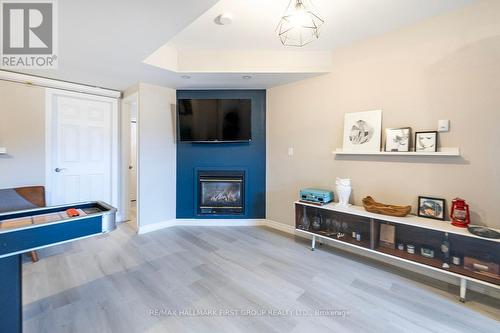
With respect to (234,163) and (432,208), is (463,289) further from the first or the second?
(234,163)

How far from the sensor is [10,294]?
4.48 ft

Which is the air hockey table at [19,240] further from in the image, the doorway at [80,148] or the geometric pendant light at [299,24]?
the geometric pendant light at [299,24]

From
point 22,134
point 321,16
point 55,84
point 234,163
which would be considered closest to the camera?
point 321,16

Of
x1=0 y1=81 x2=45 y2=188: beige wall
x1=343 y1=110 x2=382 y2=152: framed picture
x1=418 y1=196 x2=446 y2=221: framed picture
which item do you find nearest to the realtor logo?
x1=0 y1=81 x2=45 y2=188: beige wall

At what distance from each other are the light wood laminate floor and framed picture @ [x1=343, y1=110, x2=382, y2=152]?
Answer: 4.35 ft

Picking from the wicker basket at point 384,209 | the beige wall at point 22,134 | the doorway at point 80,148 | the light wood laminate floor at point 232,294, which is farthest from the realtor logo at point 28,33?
the wicker basket at point 384,209

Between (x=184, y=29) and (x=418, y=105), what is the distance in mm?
2591

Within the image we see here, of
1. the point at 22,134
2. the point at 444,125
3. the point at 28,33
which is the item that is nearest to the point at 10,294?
the point at 28,33

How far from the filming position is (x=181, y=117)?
361 centimetres

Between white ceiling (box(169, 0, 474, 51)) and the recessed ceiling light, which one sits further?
the recessed ceiling light

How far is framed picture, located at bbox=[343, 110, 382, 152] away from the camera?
254 centimetres

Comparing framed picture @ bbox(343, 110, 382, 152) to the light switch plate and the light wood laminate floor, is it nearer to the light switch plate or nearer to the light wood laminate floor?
the light switch plate

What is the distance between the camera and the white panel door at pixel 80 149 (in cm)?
323

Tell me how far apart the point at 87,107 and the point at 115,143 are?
666mm
